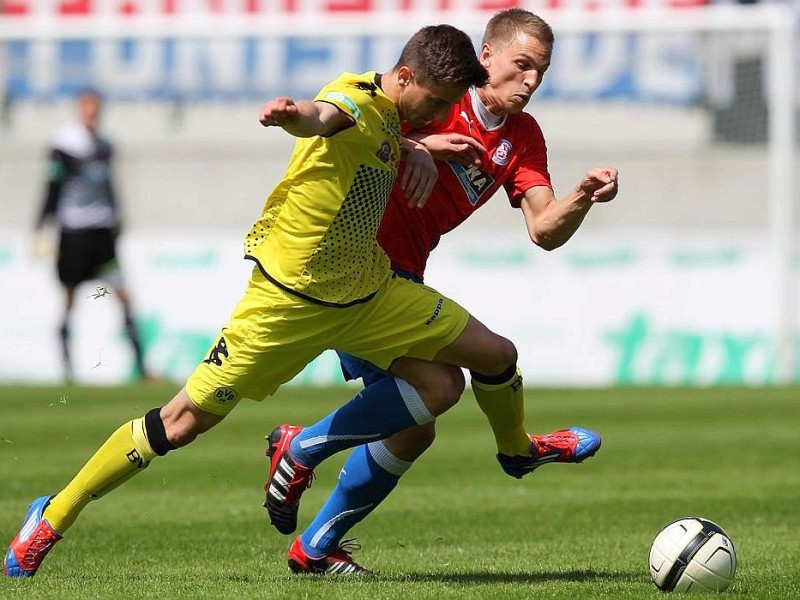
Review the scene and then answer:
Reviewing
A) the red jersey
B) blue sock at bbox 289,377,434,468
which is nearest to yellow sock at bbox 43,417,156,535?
blue sock at bbox 289,377,434,468

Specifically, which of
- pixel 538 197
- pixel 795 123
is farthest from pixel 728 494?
pixel 795 123

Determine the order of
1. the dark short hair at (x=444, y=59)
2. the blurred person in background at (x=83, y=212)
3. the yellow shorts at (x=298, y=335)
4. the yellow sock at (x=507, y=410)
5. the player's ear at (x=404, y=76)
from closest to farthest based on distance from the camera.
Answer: the dark short hair at (x=444, y=59)
the player's ear at (x=404, y=76)
the yellow shorts at (x=298, y=335)
the yellow sock at (x=507, y=410)
the blurred person in background at (x=83, y=212)

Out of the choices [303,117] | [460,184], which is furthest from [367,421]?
[303,117]

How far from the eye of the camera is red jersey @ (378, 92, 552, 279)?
6.34 m

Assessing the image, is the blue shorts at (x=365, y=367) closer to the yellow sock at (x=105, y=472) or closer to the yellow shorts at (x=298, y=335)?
the yellow shorts at (x=298, y=335)

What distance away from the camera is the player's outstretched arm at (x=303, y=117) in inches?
195

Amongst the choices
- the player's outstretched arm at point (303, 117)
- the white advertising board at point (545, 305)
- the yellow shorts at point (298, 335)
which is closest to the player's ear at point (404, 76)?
the player's outstretched arm at point (303, 117)

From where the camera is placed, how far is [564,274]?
17.2 metres

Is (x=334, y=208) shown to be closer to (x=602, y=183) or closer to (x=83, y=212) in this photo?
(x=602, y=183)

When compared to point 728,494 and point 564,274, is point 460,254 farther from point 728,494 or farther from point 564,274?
point 728,494

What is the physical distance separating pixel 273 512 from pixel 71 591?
3.28ft

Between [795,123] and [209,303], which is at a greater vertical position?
[795,123]

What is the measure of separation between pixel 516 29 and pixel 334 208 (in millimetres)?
1226

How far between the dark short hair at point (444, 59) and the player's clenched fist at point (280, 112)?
27.1 inches
